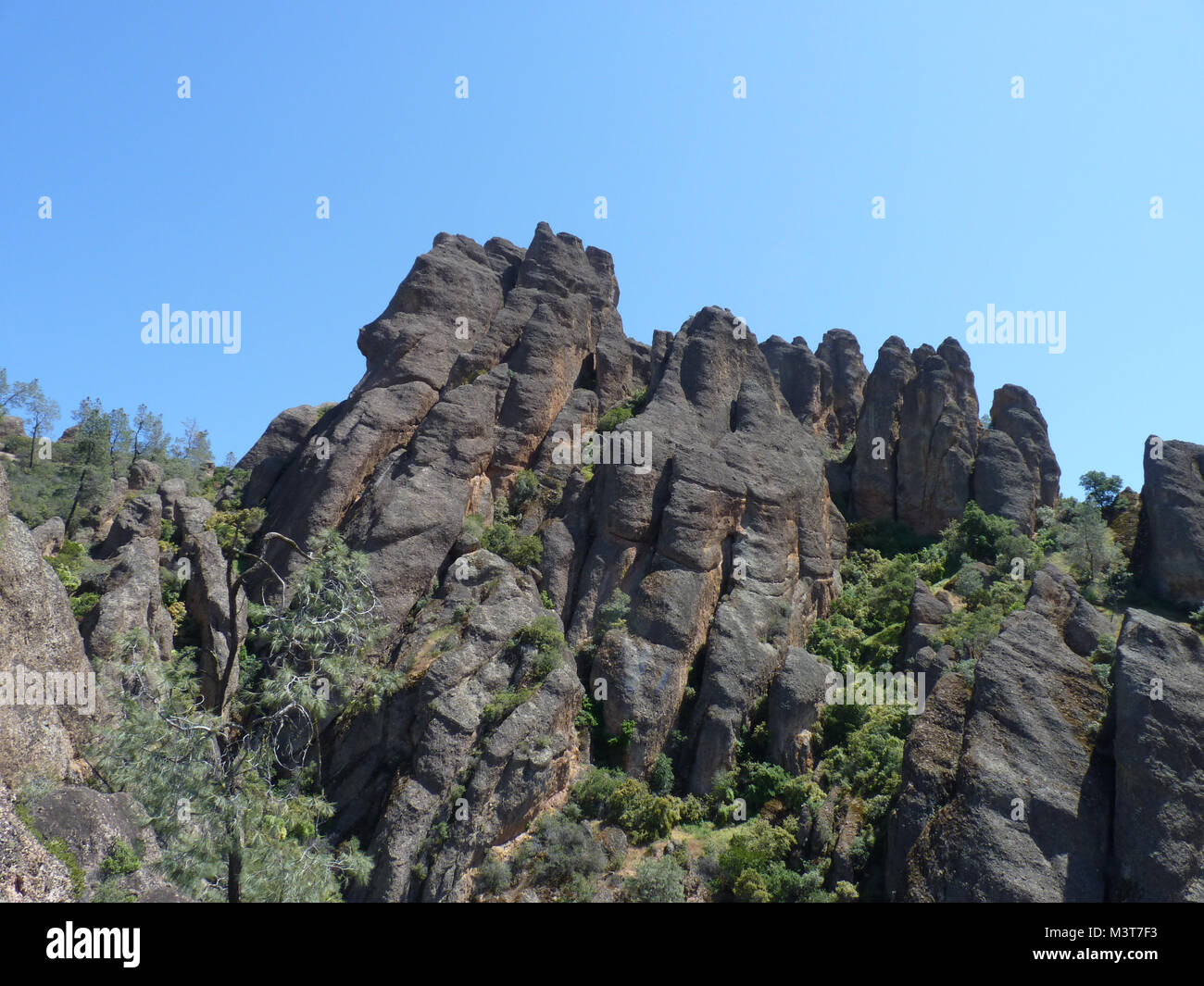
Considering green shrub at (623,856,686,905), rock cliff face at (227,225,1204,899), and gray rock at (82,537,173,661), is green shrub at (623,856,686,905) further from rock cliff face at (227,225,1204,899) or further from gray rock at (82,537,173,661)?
gray rock at (82,537,173,661)

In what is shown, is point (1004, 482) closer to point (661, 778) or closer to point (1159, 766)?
point (1159, 766)

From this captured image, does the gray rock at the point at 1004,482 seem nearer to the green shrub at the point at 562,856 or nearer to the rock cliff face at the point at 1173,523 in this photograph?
the rock cliff face at the point at 1173,523

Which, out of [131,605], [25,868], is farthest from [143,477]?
[25,868]

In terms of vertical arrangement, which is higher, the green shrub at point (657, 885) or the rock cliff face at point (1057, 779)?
the rock cliff face at point (1057, 779)

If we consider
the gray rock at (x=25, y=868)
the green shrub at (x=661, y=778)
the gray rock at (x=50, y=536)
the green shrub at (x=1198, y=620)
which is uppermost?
the gray rock at (x=50, y=536)

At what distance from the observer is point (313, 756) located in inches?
A: 1195

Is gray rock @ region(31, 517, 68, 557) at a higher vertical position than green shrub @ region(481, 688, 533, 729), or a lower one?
higher

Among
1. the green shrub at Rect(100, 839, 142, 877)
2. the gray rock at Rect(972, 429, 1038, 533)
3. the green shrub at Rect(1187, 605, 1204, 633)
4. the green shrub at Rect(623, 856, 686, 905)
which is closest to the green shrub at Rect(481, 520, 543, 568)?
the green shrub at Rect(623, 856, 686, 905)

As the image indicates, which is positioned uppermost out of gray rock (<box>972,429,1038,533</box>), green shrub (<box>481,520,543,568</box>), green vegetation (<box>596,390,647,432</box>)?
green vegetation (<box>596,390,647,432</box>)

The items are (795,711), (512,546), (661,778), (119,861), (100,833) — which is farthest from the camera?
(512,546)

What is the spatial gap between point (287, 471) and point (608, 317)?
21567mm

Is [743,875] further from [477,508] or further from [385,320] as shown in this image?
[385,320]

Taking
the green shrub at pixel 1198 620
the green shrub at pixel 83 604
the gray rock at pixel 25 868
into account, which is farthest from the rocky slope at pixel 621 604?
the green shrub at pixel 1198 620
